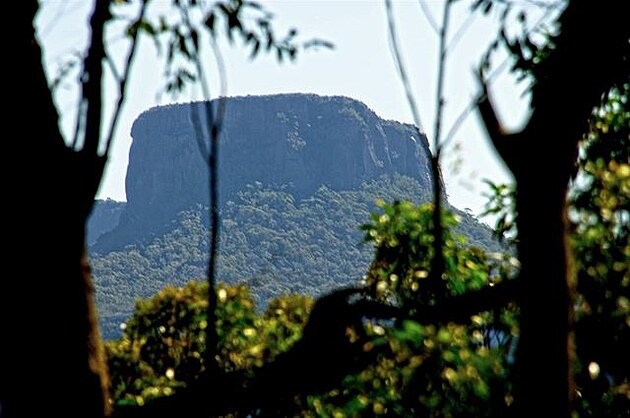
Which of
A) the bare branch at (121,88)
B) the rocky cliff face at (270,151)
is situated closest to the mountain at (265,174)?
the rocky cliff face at (270,151)

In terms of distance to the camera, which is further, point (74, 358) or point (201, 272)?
point (201, 272)

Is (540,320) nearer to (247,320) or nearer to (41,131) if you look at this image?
→ (41,131)

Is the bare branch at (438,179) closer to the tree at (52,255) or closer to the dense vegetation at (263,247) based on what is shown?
the tree at (52,255)

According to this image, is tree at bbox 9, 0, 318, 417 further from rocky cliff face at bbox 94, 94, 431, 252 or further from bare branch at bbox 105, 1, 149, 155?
rocky cliff face at bbox 94, 94, 431, 252

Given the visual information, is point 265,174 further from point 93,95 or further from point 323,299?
point 93,95

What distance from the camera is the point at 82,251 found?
3.74 meters

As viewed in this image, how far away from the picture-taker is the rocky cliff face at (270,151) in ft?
617

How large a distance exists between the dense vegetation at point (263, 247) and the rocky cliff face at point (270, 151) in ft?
11.6

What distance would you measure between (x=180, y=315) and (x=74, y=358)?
23.4 ft

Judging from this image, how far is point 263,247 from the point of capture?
558 ft

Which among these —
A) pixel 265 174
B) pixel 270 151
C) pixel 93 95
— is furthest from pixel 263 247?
pixel 93 95

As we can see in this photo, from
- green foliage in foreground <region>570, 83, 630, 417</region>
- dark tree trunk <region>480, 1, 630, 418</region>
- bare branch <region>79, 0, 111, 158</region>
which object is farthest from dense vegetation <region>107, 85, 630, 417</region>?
bare branch <region>79, 0, 111, 158</region>

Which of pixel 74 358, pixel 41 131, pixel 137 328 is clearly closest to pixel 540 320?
pixel 74 358

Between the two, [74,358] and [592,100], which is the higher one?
[592,100]
